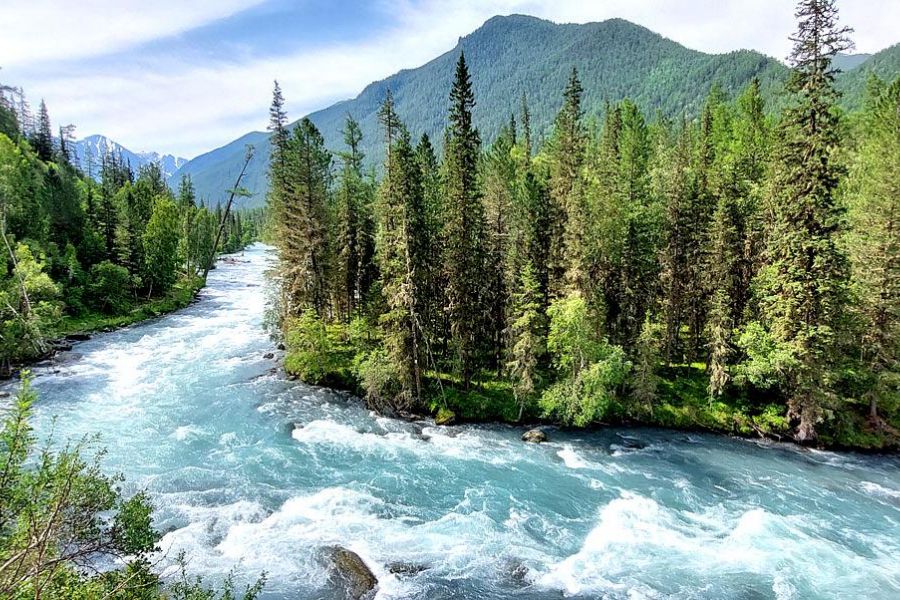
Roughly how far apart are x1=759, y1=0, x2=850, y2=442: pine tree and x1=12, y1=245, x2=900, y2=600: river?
17.6 ft

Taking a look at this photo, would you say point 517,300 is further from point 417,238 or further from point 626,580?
point 626,580

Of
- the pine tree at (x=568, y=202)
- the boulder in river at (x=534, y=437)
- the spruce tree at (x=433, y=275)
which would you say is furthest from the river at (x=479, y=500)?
the pine tree at (x=568, y=202)

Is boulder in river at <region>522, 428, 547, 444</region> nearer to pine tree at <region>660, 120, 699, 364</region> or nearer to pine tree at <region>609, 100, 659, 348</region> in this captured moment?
pine tree at <region>609, 100, 659, 348</region>

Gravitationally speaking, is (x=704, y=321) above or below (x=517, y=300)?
below

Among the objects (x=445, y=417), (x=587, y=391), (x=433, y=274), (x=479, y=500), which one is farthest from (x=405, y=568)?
(x=433, y=274)

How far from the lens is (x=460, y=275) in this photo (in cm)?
3816

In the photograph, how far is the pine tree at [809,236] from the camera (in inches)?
1271

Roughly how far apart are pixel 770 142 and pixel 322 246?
158 feet

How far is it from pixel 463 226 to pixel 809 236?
22.7 m

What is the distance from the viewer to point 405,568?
22094 millimetres

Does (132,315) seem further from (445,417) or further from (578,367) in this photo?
(578,367)

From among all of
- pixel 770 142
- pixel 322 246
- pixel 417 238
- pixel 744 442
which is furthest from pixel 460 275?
pixel 770 142

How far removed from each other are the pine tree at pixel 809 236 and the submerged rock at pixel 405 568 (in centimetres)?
2734

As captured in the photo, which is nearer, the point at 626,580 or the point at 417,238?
the point at 626,580
